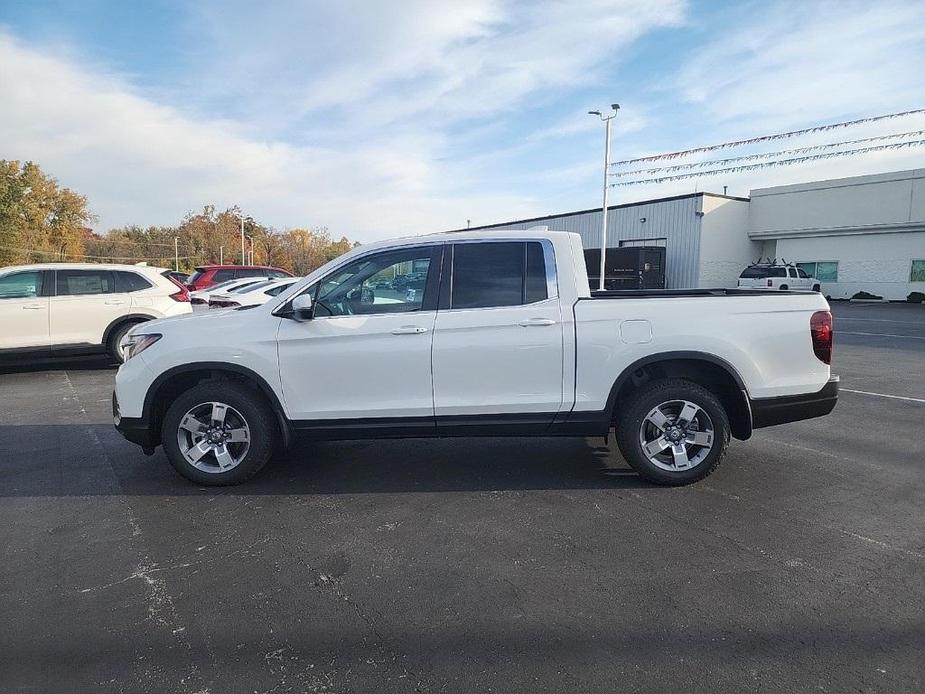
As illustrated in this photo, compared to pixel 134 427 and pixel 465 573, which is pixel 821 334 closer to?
pixel 465 573

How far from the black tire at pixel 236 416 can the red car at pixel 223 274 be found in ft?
43.7

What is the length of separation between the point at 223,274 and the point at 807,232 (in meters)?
33.6

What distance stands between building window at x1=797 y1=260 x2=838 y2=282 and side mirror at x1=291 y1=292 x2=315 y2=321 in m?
37.5

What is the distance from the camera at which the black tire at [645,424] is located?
4.43m

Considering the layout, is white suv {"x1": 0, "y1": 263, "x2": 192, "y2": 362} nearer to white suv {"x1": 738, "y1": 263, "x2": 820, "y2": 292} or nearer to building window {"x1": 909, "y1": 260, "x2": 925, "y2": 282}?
white suv {"x1": 738, "y1": 263, "x2": 820, "y2": 292}

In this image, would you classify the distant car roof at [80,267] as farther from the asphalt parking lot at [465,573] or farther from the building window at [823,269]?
the building window at [823,269]

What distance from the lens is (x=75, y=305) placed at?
9625 mm

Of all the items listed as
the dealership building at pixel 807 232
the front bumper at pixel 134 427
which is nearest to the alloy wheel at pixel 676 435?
the front bumper at pixel 134 427

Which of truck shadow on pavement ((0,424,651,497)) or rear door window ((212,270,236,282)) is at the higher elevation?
rear door window ((212,270,236,282))

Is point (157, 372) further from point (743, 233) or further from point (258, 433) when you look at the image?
point (743, 233)

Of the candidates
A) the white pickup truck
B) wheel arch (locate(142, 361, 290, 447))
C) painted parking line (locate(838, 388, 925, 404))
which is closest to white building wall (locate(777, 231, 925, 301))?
painted parking line (locate(838, 388, 925, 404))

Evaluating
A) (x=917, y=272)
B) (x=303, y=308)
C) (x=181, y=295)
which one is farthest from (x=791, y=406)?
(x=917, y=272)

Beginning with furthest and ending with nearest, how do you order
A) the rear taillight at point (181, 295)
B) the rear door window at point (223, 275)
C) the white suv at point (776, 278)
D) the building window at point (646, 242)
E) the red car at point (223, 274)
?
the building window at point (646, 242) → the white suv at point (776, 278) → the rear door window at point (223, 275) → the red car at point (223, 274) → the rear taillight at point (181, 295)

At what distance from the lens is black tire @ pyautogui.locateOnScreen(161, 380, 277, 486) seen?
4.48 meters
